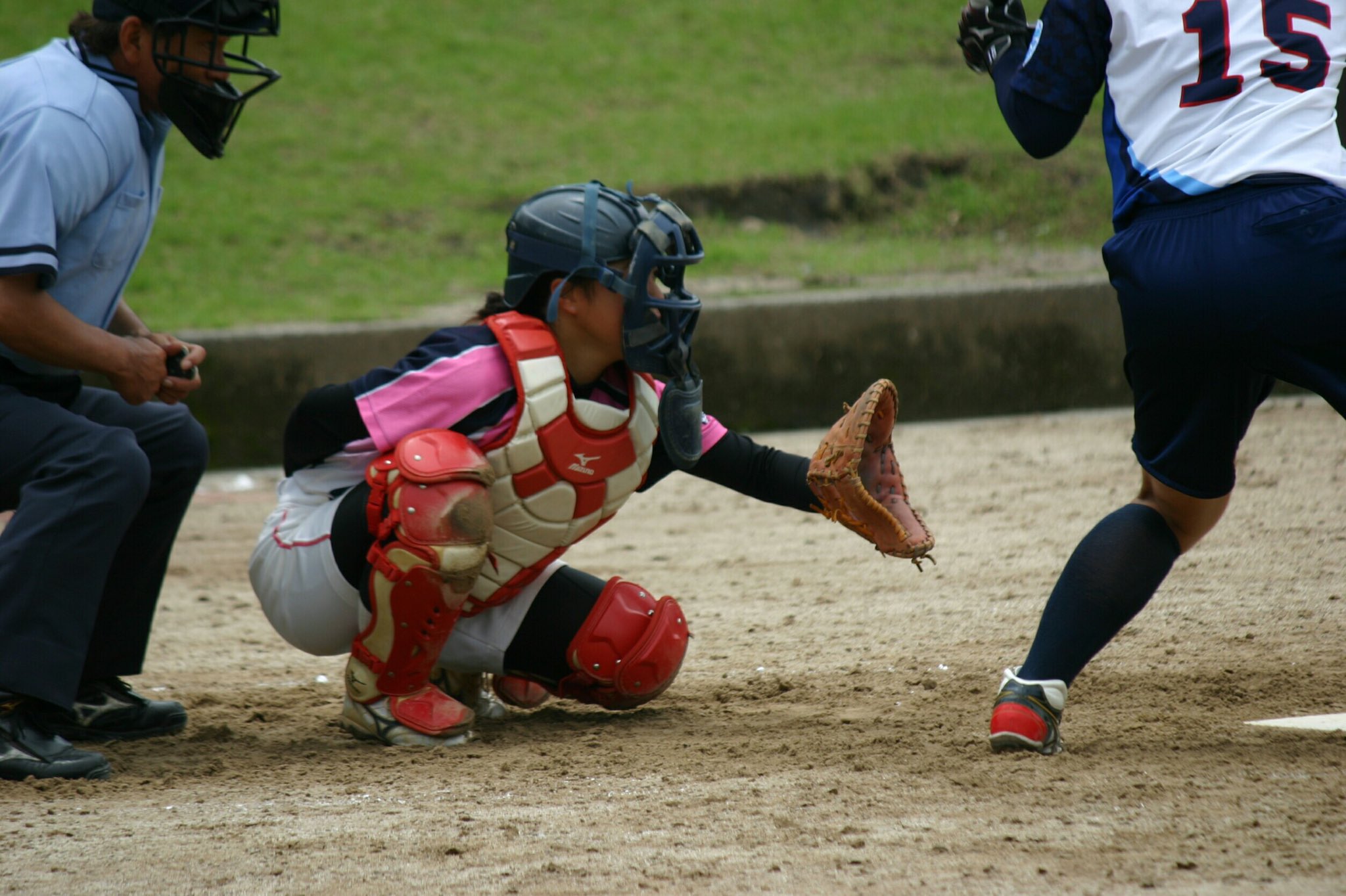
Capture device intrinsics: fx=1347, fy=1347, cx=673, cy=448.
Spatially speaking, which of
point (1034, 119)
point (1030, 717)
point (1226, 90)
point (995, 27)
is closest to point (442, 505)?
point (1030, 717)

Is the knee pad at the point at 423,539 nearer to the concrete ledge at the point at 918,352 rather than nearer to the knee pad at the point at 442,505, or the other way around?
the knee pad at the point at 442,505

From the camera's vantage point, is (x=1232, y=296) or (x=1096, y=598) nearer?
(x=1232, y=296)

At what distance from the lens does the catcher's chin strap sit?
2.71 meters

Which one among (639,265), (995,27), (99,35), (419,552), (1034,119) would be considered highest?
(99,35)

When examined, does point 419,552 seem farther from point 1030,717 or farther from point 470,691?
point 1030,717

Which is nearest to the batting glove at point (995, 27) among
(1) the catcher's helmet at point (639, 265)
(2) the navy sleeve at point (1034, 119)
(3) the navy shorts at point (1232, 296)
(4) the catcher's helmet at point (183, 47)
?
(2) the navy sleeve at point (1034, 119)

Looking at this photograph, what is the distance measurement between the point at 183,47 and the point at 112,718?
155 centimetres

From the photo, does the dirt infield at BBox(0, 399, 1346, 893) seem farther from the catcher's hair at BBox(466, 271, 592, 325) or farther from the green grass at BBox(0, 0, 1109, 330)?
the green grass at BBox(0, 0, 1109, 330)

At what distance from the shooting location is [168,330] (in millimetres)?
7215

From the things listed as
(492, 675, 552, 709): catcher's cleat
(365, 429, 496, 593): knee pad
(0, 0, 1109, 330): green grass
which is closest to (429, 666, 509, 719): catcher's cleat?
(492, 675, 552, 709): catcher's cleat

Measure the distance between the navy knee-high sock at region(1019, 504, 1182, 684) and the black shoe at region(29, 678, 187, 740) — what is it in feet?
6.48

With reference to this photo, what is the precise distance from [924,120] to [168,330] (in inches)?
222

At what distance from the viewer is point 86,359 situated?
2.78m

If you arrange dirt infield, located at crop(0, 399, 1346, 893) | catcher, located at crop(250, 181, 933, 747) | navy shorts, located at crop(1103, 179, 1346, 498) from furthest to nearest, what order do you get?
catcher, located at crop(250, 181, 933, 747) < navy shorts, located at crop(1103, 179, 1346, 498) < dirt infield, located at crop(0, 399, 1346, 893)
